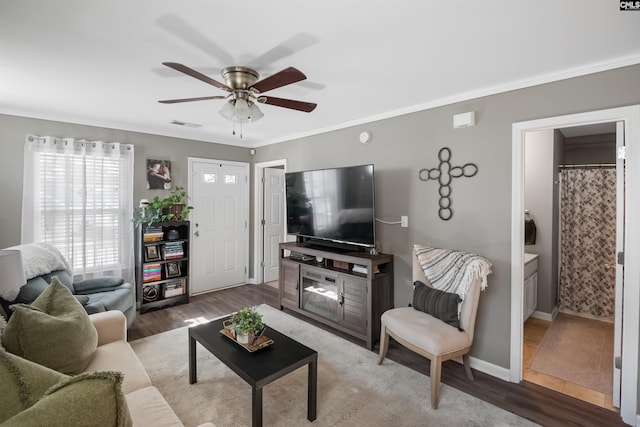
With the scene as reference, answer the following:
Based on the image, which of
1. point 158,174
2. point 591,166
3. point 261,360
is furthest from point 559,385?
point 158,174

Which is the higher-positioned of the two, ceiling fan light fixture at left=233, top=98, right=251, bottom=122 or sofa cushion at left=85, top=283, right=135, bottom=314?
ceiling fan light fixture at left=233, top=98, right=251, bottom=122

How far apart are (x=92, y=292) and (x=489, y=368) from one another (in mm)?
3803

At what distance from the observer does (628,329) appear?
2088mm

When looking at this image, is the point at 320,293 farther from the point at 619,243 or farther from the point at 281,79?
the point at 619,243

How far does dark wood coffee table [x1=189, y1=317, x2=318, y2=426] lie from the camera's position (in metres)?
1.83

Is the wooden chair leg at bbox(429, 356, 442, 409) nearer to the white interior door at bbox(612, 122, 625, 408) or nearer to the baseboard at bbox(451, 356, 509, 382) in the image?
the baseboard at bbox(451, 356, 509, 382)

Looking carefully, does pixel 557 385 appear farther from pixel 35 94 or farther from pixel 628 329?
pixel 35 94

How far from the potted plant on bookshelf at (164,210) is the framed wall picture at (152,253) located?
0.36 metres

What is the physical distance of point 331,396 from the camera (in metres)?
2.31

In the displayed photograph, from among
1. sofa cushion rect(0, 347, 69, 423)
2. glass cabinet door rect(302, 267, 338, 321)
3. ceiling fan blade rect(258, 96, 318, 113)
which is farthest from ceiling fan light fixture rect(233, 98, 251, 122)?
glass cabinet door rect(302, 267, 338, 321)

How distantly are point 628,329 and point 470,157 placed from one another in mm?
1623

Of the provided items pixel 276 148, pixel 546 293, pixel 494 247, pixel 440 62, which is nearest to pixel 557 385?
pixel 494 247

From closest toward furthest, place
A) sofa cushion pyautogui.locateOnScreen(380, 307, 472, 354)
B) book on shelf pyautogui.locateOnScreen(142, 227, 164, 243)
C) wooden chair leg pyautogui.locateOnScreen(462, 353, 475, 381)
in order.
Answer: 1. sofa cushion pyautogui.locateOnScreen(380, 307, 472, 354)
2. wooden chair leg pyautogui.locateOnScreen(462, 353, 475, 381)
3. book on shelf pyautogui.locateOnScreen(142, 227, 164, 243)

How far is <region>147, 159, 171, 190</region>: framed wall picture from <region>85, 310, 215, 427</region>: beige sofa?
239 cm
